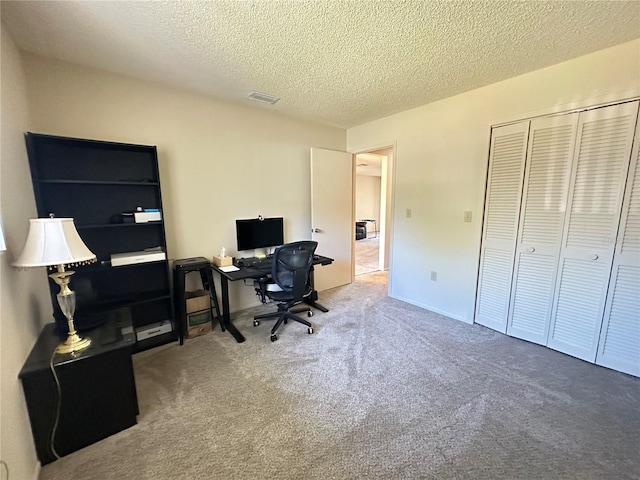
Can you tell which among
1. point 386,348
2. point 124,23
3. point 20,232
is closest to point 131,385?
point 20,232

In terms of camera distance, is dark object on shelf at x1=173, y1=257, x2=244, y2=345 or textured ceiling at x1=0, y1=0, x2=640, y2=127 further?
dark object on shelf at x1=173, y1=257, x2=244, y2=345

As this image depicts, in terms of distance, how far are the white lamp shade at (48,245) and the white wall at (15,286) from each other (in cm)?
10

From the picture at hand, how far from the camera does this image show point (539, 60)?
6.97ft

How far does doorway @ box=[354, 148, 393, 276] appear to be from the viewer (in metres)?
5.06

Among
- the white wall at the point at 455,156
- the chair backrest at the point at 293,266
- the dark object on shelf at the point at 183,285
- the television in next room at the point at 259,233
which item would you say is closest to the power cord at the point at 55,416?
the dark object on shelf at the point at 183,285

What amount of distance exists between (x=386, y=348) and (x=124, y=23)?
3.14 meters

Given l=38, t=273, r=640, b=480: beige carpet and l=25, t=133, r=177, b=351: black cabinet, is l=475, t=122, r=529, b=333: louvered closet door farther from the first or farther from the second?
l=25, t=133, r=177, b=351: black cabinet

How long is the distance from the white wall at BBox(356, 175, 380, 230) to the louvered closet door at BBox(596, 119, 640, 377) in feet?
25.1

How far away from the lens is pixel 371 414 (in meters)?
1.72

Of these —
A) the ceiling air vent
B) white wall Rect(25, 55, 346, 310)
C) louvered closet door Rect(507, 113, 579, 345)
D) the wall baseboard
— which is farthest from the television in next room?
louvered closet door Rect(507, 113, 579, 345)

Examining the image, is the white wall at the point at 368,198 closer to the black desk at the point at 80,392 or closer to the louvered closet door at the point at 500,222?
the louvered closet door at the point at 500,222

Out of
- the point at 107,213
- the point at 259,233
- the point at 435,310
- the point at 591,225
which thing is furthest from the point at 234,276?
the point at 591,225

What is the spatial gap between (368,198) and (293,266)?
7.76 meters

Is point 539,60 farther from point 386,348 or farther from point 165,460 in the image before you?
point 165,460
